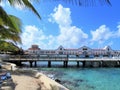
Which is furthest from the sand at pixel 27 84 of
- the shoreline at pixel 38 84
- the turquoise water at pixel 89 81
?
the turquoise water at pixel 89 81

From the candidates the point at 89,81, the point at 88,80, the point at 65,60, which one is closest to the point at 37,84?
the point at 89,81

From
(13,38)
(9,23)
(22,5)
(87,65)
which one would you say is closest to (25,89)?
(13,38)

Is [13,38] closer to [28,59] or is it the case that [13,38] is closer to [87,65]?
[28,59]

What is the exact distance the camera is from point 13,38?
15742mm

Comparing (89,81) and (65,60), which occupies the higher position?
(65,60)

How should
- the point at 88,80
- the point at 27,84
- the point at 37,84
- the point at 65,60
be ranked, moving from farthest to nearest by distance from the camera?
the point at 65,60
the point at 88,80
the point at 37,84
the point at 27,84

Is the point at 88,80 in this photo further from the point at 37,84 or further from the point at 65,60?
the point at 65,60

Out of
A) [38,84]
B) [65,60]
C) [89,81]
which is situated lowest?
[89,81]

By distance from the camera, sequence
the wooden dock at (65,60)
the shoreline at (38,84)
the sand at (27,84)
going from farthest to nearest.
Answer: the wooden dock at (65,60) → the sand at (27,84) → the shoreline at (38,84)

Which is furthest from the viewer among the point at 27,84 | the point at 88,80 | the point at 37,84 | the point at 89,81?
the point at 88,80

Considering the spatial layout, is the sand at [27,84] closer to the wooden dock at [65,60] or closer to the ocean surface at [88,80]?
the ocean surface at [88,80]

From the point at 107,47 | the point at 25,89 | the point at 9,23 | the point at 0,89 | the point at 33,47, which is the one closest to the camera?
the point at 9,23

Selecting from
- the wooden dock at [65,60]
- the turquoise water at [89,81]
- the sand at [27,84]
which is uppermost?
the wooden dock at [65,60]

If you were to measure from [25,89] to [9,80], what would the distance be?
1787 millimetres
